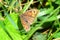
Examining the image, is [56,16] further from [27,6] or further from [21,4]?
[21,4]

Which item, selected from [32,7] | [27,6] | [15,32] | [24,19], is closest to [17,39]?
[15,32]

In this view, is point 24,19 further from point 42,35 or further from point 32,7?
point 32,7

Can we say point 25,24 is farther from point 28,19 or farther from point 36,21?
point 36,21

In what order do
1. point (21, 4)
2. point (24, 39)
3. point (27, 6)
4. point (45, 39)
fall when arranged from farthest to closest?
point (21, 4)
point (27, 6)
point (45, 39)
point (24, 39)

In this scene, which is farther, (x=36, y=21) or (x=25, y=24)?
(x=36, y=21)

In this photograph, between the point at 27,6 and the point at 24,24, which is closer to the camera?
the point at 24,24

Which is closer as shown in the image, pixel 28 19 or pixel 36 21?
pixel 28 19

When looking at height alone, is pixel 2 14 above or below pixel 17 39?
above

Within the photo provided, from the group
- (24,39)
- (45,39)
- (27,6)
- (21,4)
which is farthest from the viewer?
(21,4)

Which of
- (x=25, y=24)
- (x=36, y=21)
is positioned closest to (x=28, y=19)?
(x=25, y=24)

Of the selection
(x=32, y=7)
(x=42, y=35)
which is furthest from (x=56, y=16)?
(x=32, y=7)
